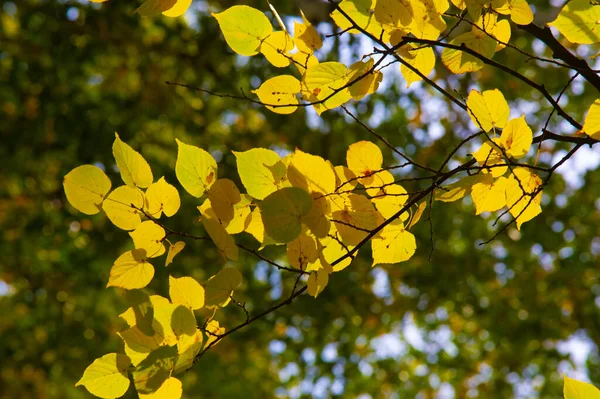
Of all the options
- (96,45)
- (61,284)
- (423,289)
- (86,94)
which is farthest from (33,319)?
(423,289)

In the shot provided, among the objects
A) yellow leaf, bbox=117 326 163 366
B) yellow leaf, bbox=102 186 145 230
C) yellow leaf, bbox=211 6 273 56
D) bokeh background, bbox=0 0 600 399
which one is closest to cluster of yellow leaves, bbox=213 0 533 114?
yellow leaf, bbox=211 6 273 56

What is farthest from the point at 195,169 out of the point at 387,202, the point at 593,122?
the point at 593,122

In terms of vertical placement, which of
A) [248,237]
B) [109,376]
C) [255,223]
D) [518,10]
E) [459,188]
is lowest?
[248,237]

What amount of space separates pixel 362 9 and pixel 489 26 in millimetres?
192

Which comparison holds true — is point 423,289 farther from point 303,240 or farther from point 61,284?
point 303,240

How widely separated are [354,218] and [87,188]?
39 cm

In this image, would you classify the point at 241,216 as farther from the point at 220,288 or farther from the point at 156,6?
the point at 156,6

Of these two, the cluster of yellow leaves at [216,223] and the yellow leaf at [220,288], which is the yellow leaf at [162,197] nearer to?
→ the cluster of yellow leaves at [216,223]

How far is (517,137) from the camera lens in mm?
799

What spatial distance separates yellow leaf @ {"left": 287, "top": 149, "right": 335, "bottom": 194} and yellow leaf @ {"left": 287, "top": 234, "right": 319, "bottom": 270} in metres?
0.07

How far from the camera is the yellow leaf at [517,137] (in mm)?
794

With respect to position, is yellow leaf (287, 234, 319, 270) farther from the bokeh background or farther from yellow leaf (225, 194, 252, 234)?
the bokeh background

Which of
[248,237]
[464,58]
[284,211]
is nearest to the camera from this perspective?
[284,211]

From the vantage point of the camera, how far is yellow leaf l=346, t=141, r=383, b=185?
86 centimetres
